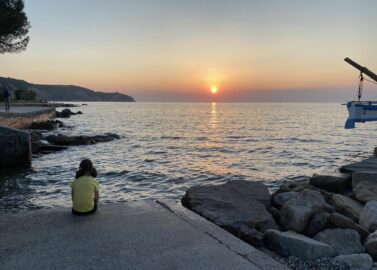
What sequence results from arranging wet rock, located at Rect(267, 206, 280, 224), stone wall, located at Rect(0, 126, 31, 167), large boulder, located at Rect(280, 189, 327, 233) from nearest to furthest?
large boulder, located at Rect(280, 189, 327, 233) < wet rock, located at Rect(267, 206, 280, 224) < stone wall, located at Rect(0, 126, 31, 167)

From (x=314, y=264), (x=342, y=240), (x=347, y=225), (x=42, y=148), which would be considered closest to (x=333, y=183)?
(x=347, y=225)

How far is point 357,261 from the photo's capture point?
5.68 m

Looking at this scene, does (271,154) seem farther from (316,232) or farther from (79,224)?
(79,224)

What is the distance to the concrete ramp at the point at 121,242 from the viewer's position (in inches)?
188

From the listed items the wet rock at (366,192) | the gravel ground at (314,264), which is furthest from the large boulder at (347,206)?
the gravel ground at (314,264)

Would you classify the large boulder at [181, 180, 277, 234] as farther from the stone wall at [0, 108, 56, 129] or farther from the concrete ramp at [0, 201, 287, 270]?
the stone wall at [0, 108, 56, 129]

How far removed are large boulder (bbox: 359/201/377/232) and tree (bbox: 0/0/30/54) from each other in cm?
3621

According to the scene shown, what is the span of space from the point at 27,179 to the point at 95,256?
12.1 metres

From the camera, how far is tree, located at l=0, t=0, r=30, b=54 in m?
34.4

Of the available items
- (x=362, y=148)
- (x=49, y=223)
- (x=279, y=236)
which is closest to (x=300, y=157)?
(x=362, y=148)

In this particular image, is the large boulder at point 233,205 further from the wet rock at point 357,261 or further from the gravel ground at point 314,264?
the wet rock at point 357,261

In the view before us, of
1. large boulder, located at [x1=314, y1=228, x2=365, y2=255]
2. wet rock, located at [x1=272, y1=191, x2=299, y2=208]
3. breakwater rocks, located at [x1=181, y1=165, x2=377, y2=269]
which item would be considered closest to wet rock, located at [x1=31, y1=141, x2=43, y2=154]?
breakwater rocks, located at [x1=181, y1=165, x2=377, y2=269]

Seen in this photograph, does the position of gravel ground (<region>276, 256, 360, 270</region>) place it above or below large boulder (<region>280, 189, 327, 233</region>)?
below

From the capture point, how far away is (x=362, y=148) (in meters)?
31.8
